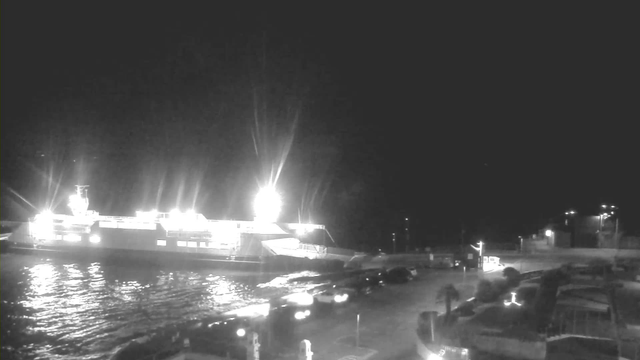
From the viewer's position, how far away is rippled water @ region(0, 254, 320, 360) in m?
9.36

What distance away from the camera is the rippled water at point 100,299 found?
369 inches

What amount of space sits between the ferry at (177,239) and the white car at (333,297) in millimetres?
7286

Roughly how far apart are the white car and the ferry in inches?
287

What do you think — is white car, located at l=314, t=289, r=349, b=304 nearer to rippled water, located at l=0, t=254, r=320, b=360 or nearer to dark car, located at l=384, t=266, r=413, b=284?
dark car, located at l=384, t=266, r=413, b=284

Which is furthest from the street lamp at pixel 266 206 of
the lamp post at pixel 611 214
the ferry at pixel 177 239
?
the lamp post at pixel 611 214

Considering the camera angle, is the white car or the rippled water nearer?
the white car

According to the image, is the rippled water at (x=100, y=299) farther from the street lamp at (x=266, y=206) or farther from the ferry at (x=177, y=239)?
the street lamp at (x=266, y=206)

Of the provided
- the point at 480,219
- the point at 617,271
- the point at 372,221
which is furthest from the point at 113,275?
the point at 480,219

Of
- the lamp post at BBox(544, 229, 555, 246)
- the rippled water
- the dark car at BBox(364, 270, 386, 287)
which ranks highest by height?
the lamp post at BBox(544, 229, 555, 246)

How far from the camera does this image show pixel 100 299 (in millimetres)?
13320

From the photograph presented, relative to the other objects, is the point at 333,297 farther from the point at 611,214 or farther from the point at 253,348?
the point at 611,214

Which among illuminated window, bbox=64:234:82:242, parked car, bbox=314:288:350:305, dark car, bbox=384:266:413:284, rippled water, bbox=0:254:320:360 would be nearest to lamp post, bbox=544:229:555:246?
dark car, bbox=384:266:413:284

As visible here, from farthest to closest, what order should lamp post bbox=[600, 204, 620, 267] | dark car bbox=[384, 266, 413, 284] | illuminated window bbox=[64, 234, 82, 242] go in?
illuminated window bbox=[64, 234, 82, 242] → lamp post bbox=[600, 204, 620, 267] → dark car bbox=[384, 266, 413, 284]

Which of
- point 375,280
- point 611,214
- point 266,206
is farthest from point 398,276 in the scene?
point 611,214
